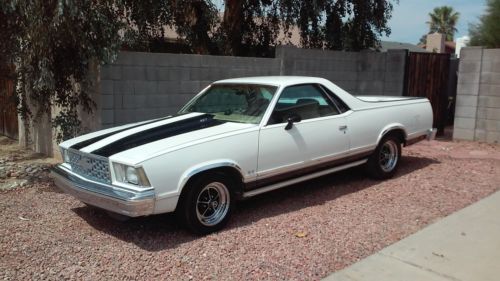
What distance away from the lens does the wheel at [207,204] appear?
15.5 ft

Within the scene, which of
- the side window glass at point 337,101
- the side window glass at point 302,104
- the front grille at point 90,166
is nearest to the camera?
the front grille at point 90,166

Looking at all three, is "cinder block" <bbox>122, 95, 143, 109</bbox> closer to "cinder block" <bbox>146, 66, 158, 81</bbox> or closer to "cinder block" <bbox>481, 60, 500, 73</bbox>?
"cinder block" <bbox>146, 66, 158, 81</bbox>

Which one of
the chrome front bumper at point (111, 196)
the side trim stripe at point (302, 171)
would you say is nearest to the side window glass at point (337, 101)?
the side trim stripe at point (302, 171)

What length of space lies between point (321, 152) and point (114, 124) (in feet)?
10.5

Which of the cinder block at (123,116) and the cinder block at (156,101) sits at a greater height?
the cinder block at (156,101)

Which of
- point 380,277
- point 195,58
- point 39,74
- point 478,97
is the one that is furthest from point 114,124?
point 478,97

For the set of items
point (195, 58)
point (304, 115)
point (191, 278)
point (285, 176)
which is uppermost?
point (195, 58)

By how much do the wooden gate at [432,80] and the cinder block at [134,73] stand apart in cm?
677

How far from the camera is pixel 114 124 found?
24.1ft

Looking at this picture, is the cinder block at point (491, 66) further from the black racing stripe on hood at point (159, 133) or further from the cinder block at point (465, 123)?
the black racing stripe on hood at point (159, 133)

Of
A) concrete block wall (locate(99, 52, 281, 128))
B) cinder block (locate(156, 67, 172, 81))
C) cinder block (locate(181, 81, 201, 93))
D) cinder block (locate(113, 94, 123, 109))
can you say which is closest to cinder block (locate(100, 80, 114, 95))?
concrete block wall (locate(99, 52, 281, 128))

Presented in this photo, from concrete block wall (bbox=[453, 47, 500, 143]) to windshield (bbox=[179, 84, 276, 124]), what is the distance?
20.7ft

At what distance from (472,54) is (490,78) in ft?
2.05

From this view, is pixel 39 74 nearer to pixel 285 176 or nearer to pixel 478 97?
pixel 285 176
